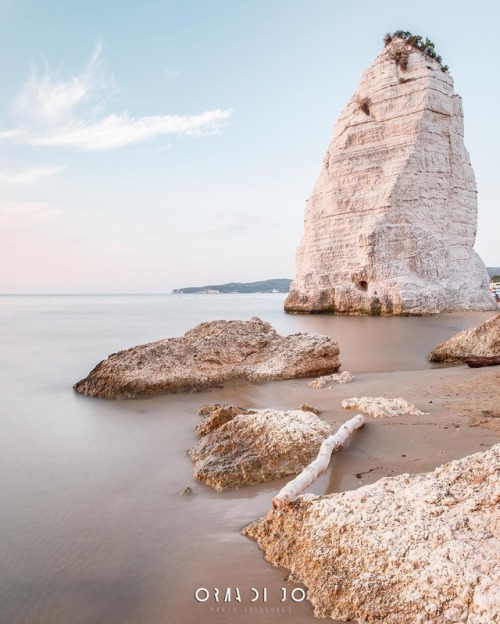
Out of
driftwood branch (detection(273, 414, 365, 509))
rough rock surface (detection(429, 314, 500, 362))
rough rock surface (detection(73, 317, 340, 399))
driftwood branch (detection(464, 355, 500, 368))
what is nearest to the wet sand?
driftwood branch (detection(273, 414, 365, 509))

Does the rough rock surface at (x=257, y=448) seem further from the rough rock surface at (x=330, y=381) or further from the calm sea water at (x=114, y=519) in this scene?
the rough rock surface at (x=330, y=381)

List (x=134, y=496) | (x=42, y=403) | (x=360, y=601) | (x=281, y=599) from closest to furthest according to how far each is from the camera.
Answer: (x=360, y=601)
(x=281, y=599)
(x=134, y=496)
(x=42, y=403)

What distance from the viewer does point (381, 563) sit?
99.1 inches

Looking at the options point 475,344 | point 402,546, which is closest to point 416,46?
point 475,344

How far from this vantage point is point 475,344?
10133 millimetres

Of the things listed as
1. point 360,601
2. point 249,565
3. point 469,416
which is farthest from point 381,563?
point 469,416

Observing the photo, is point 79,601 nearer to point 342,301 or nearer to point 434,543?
point 434,543

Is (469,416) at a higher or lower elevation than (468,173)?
lower

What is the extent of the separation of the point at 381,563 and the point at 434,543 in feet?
1.02

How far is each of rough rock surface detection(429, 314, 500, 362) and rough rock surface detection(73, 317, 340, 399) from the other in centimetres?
296

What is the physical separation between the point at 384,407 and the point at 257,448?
1.96 metres

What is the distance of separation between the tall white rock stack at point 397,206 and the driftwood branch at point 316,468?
24.6m

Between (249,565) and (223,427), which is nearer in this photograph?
(249,565)

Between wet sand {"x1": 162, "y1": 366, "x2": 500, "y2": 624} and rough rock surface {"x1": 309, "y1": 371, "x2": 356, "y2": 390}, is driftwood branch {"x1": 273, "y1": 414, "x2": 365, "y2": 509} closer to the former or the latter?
wet sand {"x1": 162, "y1": 366, "x2": 500, "y2": 624}
